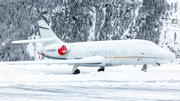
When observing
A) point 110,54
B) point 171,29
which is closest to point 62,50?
point 110,54

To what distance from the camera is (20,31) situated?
14112cm

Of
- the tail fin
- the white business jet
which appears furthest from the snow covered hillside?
the white business jet

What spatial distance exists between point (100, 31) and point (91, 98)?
11744 centimetres

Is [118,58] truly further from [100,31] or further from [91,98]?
[100,31]

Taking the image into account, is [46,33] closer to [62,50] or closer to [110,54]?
[62,50]

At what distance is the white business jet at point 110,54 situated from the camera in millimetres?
20609

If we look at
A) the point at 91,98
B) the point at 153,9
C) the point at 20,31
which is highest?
the point at 153,9

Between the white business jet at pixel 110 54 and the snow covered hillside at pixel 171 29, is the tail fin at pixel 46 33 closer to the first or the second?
the white business jet at pixel 110 54

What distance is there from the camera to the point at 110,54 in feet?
74.7

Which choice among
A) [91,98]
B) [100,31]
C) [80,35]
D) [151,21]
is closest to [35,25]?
[80,35]

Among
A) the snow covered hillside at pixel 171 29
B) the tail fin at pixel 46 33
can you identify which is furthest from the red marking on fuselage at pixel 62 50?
the snow covered hillside at pixel 171 29

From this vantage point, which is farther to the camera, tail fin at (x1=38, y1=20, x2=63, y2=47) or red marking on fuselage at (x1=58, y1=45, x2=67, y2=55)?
tail fin at (x1=38, y1=20, x2=63, y2=47)

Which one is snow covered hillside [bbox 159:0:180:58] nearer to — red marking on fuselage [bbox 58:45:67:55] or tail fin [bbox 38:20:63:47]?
tail fin [bbox 38:20:63:47]

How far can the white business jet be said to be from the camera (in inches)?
811
